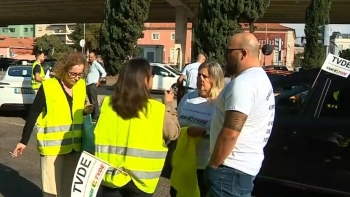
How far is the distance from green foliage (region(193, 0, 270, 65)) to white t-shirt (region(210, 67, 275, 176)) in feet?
62.3

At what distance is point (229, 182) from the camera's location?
355 centimetres

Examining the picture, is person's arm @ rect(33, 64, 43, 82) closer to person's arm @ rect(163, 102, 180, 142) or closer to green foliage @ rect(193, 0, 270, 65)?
person's arm @ rect(163, 102, 180, 142)

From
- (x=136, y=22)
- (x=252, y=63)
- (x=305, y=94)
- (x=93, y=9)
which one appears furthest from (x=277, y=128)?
(x=93, y=9)

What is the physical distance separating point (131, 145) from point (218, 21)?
782 inches

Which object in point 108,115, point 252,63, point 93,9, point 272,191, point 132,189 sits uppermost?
point 93,9

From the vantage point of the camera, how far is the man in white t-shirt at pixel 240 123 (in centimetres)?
340

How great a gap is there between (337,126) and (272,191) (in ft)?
4.25

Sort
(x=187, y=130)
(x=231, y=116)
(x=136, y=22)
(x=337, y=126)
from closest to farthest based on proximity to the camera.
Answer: (x=231, y=116) < (x=187, y=130) < (x=337, y=126) < (x=136, y=22)

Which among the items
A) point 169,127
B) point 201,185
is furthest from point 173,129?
point 201,185

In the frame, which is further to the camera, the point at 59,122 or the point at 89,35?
the point at 89,35

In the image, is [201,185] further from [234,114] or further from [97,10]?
[97,10]

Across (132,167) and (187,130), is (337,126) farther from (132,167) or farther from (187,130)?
(132,167)

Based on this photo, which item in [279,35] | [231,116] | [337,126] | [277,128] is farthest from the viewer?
[279,35]

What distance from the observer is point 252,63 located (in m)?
3.54
